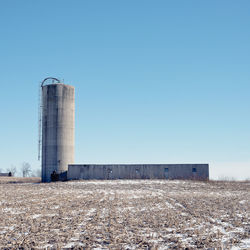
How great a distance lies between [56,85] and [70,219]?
131ft

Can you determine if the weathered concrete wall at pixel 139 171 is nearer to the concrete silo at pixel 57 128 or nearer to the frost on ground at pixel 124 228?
the concrete silo at pixel 57 128

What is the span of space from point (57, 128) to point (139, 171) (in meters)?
13.9

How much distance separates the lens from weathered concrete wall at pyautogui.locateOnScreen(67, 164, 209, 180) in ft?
155

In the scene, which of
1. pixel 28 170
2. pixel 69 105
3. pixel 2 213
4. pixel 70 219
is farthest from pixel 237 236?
pixel 28 170

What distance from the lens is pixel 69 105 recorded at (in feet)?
164

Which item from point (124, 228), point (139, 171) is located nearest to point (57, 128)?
point (139, 171)

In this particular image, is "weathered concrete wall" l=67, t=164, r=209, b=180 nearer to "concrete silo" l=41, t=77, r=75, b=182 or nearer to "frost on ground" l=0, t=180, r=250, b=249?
"concrete silo" l=41, t=77, r=75, b=182

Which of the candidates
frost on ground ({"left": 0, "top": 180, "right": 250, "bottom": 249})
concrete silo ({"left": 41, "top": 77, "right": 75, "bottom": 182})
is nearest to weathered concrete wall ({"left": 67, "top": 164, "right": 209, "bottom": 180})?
concrete silo ({"left": 41, "top": 77, "right": 75, "bottom": 182})

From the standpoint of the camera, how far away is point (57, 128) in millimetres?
48500

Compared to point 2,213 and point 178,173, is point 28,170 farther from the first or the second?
point 2,213

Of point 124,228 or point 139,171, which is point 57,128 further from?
point 124,228

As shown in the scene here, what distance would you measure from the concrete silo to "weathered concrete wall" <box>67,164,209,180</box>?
7.66 feet

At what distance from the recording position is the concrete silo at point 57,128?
1891 inches

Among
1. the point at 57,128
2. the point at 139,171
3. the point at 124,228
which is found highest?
the point at 57,128
